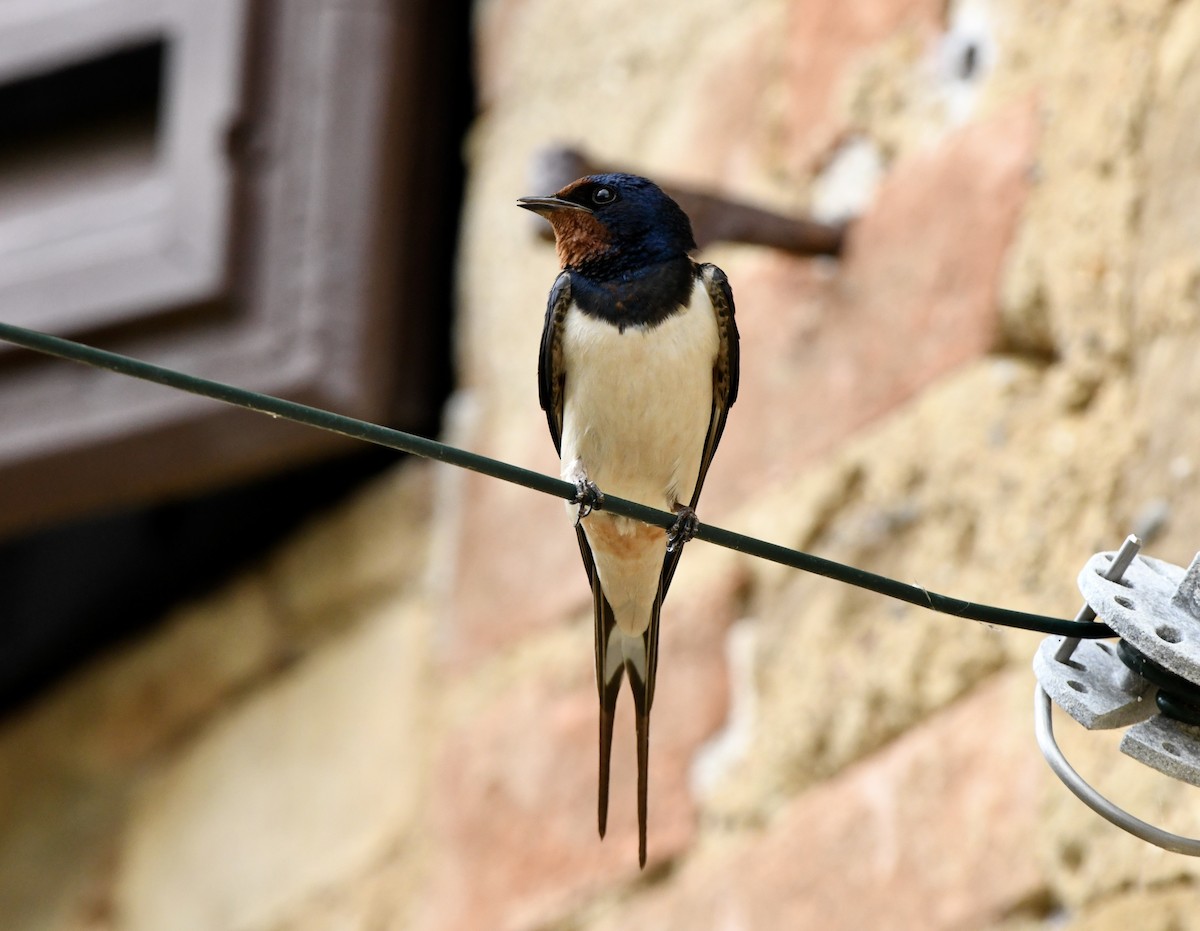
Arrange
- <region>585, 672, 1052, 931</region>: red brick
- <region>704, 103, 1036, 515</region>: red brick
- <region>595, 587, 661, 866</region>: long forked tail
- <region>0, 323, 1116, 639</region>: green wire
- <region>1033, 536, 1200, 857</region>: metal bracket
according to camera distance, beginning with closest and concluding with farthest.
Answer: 1. <region>0, 323, 1116, 639</region>: green wire
2. <region>1033, 536, 1200, 857</region>: metal bracket
3. <region>595, 587, 661, 866</region>: long forked tail
4. <region>585, 672, 1052, 931</region>: red brick
5. <region>704, 103, 1036, 515</region>: red brick

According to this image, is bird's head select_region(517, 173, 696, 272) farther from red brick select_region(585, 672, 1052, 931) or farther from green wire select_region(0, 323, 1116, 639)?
green wire select_region(0, 323, 1116, 639)

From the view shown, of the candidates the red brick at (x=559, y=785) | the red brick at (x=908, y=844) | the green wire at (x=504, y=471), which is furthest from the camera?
the red brick at (x=559, y=785)

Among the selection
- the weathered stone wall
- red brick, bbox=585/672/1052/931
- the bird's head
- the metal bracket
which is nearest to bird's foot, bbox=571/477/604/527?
the bird's head

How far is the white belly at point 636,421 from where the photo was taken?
281 centimetres

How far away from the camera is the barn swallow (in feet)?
9.22

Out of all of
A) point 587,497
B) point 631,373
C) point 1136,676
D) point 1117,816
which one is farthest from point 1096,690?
point 631,373

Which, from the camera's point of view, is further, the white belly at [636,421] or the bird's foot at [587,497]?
the white belly at [636,421]

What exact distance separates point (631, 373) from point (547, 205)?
311 mm

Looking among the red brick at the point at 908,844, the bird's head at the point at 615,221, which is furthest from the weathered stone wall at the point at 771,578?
the bird's head at the point at 615,221

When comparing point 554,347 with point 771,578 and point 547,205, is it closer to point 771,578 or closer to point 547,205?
point 547,205

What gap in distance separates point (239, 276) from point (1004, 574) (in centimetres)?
181

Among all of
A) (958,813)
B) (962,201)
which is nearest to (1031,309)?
(962,201)

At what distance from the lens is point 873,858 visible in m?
2.73

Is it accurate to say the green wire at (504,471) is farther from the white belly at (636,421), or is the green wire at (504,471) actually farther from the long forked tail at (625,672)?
the white belly at (636,421)
